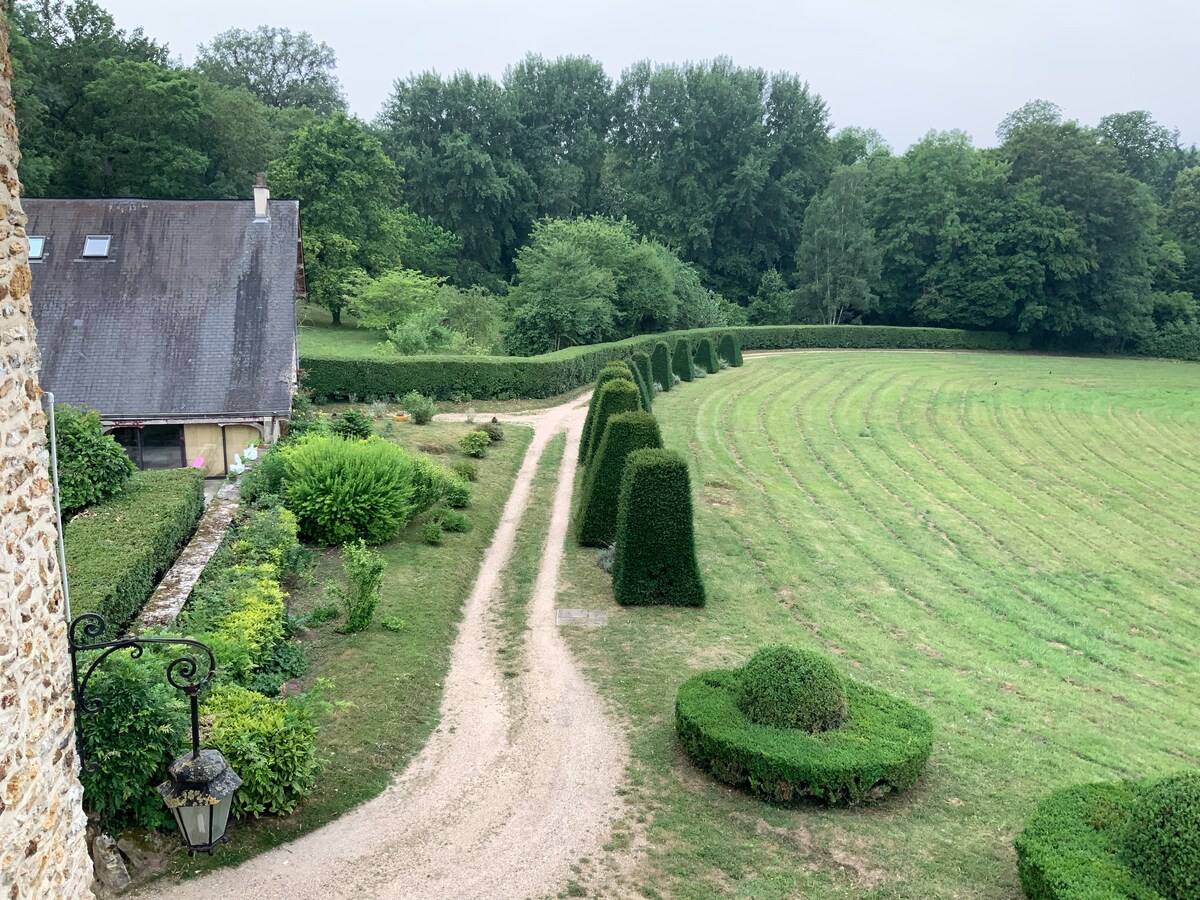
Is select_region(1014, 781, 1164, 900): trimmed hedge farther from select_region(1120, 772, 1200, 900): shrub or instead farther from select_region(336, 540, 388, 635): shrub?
select_region(336, 540, 388, 635): shrub

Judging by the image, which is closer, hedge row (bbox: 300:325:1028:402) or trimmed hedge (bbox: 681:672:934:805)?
trimmed hedge (bbox: 681:672:934:805)

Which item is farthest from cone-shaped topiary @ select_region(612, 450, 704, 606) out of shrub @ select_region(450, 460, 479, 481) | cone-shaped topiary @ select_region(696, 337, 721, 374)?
cone-shaped topiary @ select_region(696, 337, 721, 374)

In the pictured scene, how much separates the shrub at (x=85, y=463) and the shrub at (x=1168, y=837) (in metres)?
12.5

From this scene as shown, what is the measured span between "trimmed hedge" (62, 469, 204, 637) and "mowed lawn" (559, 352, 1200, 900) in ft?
18.8

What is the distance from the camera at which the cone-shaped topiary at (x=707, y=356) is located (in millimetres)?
43938

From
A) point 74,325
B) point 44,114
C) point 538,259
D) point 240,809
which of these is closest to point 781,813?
point 240,809

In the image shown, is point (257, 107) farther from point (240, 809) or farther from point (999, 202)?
point (240, 809)

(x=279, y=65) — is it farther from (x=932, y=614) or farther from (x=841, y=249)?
(x=932, y=614)

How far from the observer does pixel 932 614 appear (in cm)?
1586

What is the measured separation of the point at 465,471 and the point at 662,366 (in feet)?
59.4

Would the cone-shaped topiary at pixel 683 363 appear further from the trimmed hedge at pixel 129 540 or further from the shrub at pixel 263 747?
the shrub at pixel 263 747

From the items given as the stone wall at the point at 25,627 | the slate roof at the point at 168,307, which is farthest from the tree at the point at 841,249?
the stone wall at the point at 25,627

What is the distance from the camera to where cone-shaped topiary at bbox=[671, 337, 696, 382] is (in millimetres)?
41094

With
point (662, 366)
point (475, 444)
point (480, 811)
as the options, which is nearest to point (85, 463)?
point (480, 811)
